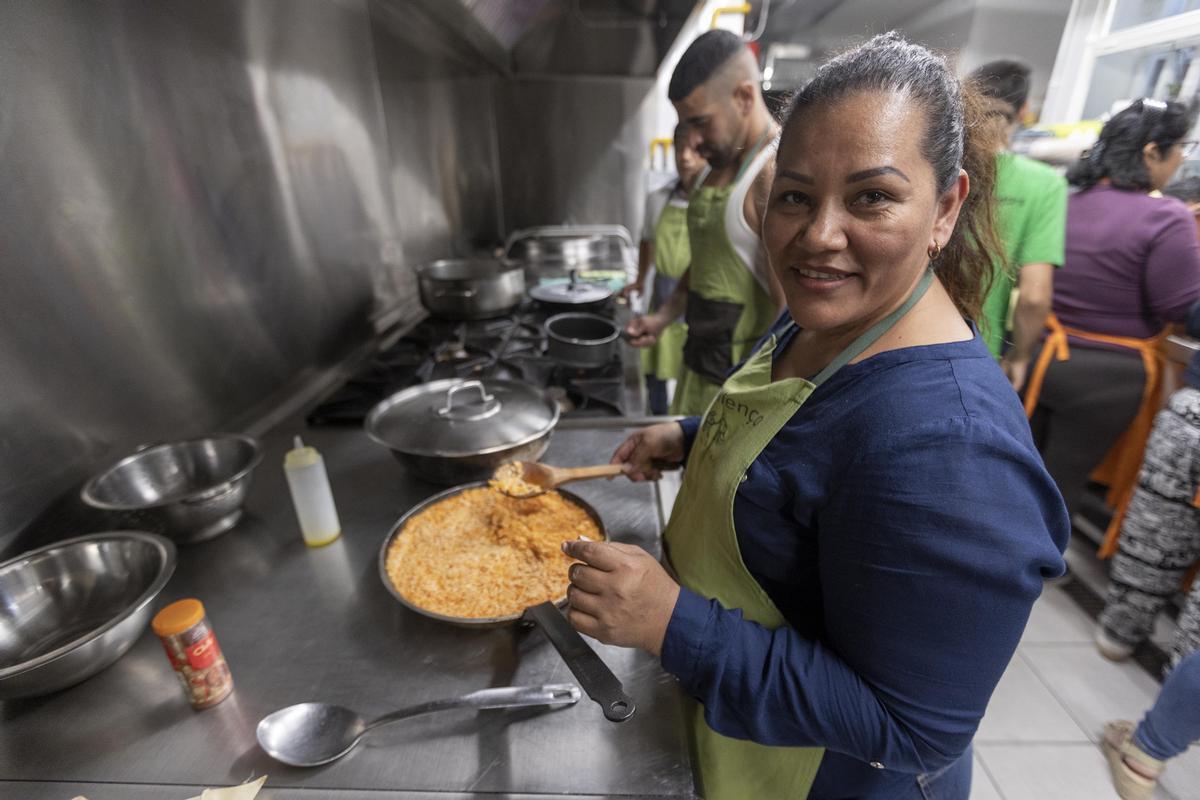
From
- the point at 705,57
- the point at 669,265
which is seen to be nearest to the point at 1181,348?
the point at 669,265

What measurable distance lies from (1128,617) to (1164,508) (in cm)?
45

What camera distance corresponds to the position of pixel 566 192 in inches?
176

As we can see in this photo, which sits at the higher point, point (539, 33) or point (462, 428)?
point (539, 33)

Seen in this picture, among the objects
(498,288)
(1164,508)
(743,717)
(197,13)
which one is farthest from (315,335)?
(1164,508)

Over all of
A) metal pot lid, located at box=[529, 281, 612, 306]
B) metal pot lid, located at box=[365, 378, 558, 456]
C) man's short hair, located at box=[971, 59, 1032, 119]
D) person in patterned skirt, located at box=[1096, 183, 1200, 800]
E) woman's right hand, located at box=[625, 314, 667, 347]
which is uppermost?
man's short hair, located at box=[971, 59, 1032, 119]

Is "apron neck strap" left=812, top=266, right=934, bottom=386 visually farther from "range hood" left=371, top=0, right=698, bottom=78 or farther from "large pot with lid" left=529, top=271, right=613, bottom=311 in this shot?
"range hood" left=371, top=0, right=698, bottom=78

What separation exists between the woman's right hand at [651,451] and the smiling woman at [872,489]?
1.25 feet

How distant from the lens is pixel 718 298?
1784 millimetres

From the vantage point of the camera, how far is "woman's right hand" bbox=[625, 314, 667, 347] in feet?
6.80

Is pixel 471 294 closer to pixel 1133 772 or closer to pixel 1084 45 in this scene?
pixel 1133 772

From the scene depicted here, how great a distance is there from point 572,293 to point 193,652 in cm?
198

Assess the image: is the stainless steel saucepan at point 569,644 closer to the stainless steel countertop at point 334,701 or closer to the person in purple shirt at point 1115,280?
the stainless steel countertop at point 334,701

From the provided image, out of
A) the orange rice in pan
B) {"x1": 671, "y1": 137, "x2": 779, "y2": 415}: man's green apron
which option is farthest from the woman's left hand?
{"x1": 671, "y1": 137, "x2": 779, "y2": 415}: man's green apron

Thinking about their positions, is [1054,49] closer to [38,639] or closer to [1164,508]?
[1164,508]
